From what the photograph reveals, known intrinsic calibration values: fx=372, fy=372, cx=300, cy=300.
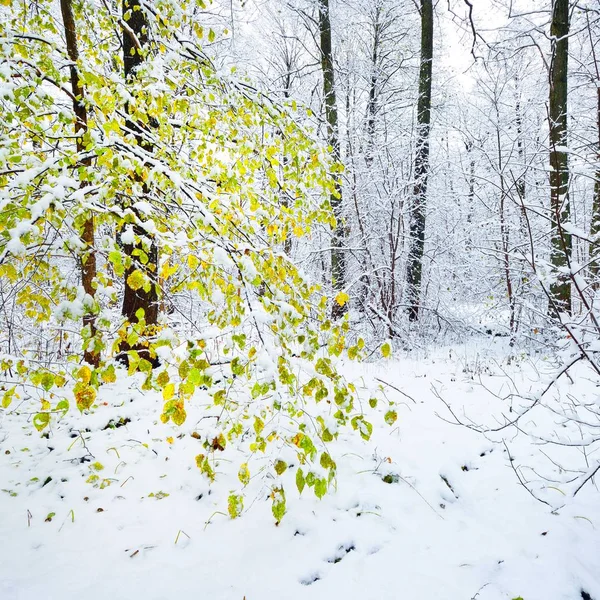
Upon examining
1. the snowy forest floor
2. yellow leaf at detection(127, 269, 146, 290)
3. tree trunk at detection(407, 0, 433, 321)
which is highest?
tree trunk at detection(407, 0, 433, 321)

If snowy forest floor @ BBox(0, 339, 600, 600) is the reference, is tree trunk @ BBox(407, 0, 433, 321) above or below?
above

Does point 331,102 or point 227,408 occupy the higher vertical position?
point 331,102

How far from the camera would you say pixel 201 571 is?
182cm

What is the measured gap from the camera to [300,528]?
206 cm

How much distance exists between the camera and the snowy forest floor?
173cm

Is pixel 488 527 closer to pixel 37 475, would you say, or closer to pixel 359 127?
pixel 37 475

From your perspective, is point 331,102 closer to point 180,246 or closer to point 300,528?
point 180,246

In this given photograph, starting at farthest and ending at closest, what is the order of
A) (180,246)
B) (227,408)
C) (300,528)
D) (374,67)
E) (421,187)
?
(374,67) < (421,187) < (300,528) < (227,408) < (180,246)

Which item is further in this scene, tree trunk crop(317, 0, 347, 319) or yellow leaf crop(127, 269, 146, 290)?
tree trunk crop(317, 0, 347, 319)

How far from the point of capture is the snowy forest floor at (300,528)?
1734 millimetres

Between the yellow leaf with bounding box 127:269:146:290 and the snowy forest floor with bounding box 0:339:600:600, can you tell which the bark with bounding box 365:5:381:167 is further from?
the yellow leaf with bounding box 127:269:146:290

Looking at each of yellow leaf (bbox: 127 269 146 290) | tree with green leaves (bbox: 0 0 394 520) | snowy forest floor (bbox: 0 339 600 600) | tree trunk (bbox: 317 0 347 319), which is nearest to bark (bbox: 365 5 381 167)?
tree trunk (bbox: 317 0 347 319)

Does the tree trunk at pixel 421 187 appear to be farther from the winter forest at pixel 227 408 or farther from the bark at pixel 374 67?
the winter forest at pixel 227 408

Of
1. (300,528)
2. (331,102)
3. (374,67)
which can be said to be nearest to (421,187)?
(331,102)
